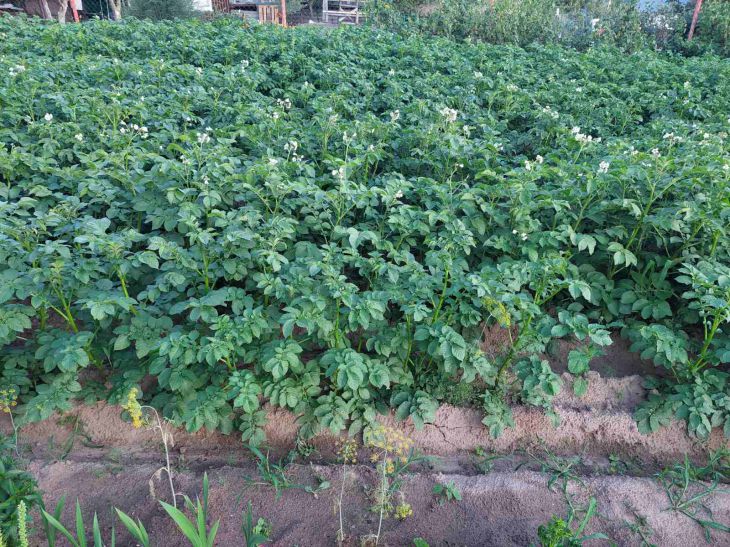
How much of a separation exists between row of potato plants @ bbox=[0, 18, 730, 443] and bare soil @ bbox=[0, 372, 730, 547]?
150 mm

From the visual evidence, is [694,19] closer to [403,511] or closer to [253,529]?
[403,511]

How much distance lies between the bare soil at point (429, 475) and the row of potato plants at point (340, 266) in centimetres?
15

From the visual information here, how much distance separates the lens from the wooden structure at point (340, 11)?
56.3ft

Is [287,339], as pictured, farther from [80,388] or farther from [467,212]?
[467,212]

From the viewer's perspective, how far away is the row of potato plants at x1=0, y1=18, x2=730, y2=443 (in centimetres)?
264

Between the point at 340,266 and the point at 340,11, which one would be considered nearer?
the point at 340,266

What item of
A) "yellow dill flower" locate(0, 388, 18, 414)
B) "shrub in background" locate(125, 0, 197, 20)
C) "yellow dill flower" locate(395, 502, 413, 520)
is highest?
"shrub in background" locate(125, 0, 197, 20)

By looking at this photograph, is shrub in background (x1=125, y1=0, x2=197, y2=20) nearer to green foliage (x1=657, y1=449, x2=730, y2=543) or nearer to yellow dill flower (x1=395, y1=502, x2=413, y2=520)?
yellow dill flower (x1=395, y1=502, x2=413, y2=520)

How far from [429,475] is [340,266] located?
3.62 feet

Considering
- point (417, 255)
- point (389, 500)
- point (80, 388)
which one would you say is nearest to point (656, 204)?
point (417, 255)

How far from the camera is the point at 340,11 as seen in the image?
18.5m

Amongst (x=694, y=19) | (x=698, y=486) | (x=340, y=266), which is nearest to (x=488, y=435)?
(x=698, y=486)

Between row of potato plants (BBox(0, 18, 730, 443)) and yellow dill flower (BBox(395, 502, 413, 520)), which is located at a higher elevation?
row of potato plants (BBox(0, 18, 730, 443))

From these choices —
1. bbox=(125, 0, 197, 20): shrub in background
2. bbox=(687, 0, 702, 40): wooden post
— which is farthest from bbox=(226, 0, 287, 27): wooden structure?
bbox=(687, 0, 702, 40): wooden post
